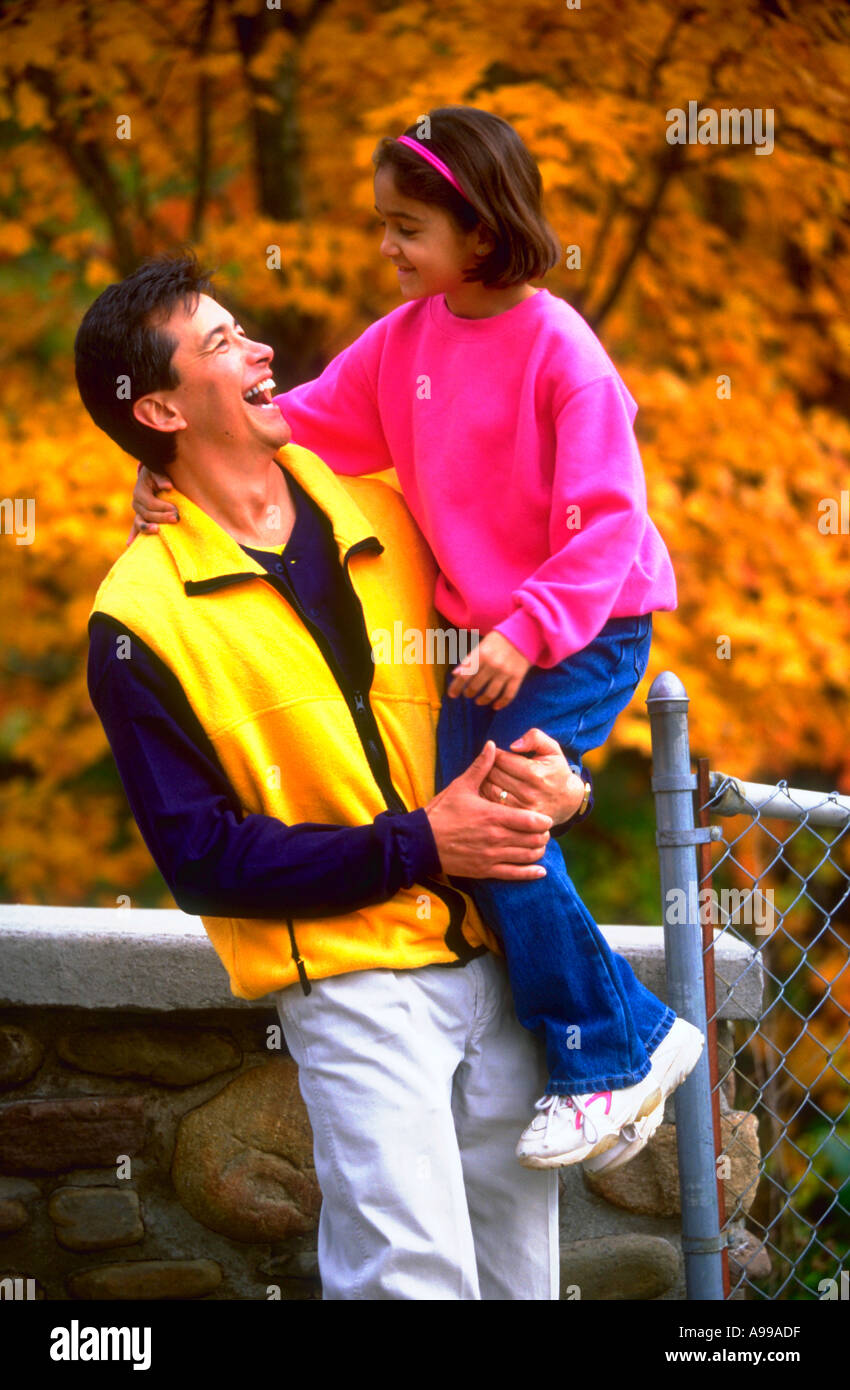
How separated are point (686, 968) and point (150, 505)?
3.63 feet

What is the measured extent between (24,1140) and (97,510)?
2338 mm

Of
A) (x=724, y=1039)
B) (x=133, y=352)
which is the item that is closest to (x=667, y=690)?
(x=724, y=1039)

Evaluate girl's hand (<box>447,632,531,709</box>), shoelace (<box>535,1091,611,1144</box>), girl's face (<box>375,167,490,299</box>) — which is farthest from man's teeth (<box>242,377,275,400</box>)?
shoelace (<box>535,1091,611,1144</box>)

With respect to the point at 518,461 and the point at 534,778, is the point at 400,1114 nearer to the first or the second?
the point at 534,778

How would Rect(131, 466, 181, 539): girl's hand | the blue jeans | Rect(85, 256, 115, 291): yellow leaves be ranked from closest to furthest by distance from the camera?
the blue jeans
Rect(131, 466, 181, 539): girl's hand
Rect(85, 256, 115, 291): yellow leaves

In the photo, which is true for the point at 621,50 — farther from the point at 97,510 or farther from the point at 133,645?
the point at 133,645

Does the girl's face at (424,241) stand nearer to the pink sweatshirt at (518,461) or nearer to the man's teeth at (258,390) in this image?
the pink sweatshirt at (518,461)

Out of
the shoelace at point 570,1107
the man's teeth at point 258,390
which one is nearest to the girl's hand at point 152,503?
the man's teeth at point 258,390

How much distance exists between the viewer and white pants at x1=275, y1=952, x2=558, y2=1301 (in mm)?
1777

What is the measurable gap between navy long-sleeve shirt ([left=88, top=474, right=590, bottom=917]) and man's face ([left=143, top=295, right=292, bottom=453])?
1.18 ft

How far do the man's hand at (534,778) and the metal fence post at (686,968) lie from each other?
32cm

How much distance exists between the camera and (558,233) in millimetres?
4465

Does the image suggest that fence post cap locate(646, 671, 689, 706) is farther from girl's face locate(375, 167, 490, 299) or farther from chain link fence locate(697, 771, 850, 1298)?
girl's face locate(375, 167, 490, 299)

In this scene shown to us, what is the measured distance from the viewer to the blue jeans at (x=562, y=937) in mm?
1866
